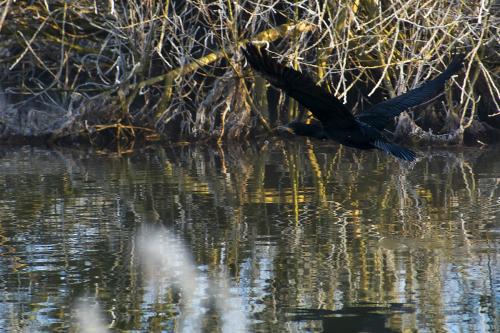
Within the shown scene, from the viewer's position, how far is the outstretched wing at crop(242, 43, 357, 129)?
6.50m

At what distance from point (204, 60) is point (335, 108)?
6.03 meters

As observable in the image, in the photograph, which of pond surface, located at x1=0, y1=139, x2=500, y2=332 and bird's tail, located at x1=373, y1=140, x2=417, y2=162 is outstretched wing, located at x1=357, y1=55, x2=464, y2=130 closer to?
bird's tail, located at x1=373, y1=140, x2=417, y2=162

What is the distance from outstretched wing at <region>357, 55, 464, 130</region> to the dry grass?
3.56 metres

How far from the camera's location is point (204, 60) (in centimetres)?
1305

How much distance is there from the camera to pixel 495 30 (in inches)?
498

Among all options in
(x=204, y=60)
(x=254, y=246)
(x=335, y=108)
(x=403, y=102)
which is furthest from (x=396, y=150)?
(x=204, y=60)

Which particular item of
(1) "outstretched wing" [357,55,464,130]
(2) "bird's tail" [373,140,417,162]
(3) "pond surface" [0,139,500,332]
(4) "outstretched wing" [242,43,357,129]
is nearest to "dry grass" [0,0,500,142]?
(3) "pond surface" [0,139,500,332]

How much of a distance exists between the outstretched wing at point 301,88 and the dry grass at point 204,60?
439 cm

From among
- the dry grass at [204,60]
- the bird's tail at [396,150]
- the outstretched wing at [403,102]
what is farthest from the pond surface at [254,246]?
the dry grass at [204,60]

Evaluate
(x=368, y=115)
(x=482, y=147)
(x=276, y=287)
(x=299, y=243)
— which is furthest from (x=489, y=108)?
(x=276, y=287)

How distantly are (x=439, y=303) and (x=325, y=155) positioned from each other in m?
6.62

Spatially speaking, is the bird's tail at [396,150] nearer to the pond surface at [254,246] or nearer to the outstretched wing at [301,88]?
the outstretched wing at [301,88]

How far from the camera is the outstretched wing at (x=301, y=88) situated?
256 inches

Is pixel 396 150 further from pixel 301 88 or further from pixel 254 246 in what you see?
pixel 254 246
